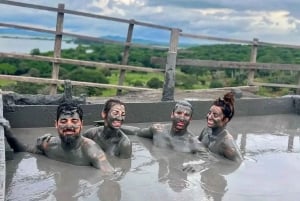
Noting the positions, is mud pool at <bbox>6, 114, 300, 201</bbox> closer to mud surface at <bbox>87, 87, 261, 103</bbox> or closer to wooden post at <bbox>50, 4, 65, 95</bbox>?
wooden post at <bbox>50, 4, 65, 95</bbox>

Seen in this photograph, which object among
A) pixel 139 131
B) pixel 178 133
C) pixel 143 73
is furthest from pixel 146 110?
pixel 143 73

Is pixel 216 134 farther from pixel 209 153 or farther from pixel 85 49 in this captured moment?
pixel 85 49

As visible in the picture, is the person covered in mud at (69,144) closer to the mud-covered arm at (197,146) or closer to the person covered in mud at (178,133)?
the person covered in mud at (178,133)

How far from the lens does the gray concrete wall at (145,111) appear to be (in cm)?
727

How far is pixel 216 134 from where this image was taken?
21.3 feet

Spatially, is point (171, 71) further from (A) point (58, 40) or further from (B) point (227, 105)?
(B) point (227, 105)

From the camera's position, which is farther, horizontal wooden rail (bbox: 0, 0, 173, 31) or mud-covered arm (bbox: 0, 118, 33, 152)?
horizontal wooden rail (bbox: 0, 0, 173, 31)

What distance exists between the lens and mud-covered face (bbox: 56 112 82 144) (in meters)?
5.31

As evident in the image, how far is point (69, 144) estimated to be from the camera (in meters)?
5.55

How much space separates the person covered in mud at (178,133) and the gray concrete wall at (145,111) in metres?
1.14

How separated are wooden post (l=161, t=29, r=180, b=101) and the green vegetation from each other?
3.65ft

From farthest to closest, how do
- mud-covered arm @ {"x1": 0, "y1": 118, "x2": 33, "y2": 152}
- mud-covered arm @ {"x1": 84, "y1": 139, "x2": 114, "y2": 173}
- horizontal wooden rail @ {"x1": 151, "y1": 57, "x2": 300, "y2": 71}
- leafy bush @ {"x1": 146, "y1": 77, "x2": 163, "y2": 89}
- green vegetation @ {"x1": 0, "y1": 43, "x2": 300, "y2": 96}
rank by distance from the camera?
leafy bush @ {"x1": 146, "y1": 77, "x2": 163, "y2": 89} < green vegetation @ {"x1": 0, "y1": 43, "x2": 300, "y2": 96} < horizontal wooden rail @ {"x1": 151, "y1": 57, "x2": 300, "y2": 71} < mud-covered arm @ {"x1": 0, "y1": 118, "x2": 33, "y2": 152} < mud-covered arm @ {"x1": 84, "y1": 139, "x2": 114, "y2": 173}

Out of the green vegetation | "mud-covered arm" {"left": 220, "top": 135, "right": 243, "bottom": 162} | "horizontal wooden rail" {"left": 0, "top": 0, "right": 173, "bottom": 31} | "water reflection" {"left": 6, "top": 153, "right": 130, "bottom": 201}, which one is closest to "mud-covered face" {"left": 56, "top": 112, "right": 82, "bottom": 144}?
"water reflection" {"left": 6, "top": 153, "right": 130, "bottom": 201}

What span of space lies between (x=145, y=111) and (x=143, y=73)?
5351 mm
